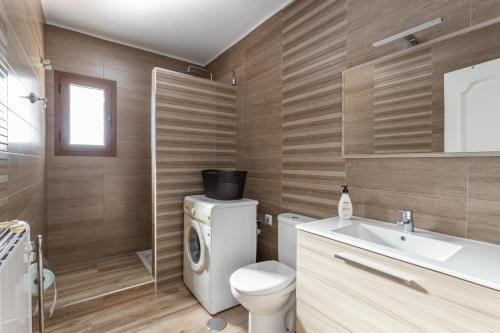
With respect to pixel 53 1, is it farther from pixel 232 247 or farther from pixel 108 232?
pixel 232 247

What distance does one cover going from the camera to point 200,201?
212cm

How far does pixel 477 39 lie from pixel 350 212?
1065 millimetres

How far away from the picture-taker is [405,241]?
128 cm

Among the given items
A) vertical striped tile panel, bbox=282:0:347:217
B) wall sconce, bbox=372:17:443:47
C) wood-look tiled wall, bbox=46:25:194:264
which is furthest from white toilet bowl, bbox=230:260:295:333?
wood-look tiled wall, bbox=46:25:194:264

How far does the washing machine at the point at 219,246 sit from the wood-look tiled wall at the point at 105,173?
1294mm

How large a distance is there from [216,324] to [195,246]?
2.21ft

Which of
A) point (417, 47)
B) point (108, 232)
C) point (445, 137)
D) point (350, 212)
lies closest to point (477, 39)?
point (417, 47)

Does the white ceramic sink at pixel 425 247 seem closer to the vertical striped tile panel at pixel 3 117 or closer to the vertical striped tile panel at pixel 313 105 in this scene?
the vertical striped tile panel at pixel 313 105

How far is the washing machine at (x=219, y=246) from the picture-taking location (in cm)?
195

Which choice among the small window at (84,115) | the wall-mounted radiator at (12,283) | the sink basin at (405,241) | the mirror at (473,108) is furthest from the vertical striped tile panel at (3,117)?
the mirror at (473,108)

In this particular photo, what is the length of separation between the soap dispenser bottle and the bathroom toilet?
0.35 m

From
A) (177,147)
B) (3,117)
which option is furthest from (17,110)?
(177,147)

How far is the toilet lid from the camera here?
4.84ft

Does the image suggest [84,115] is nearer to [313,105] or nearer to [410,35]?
[313,105]
